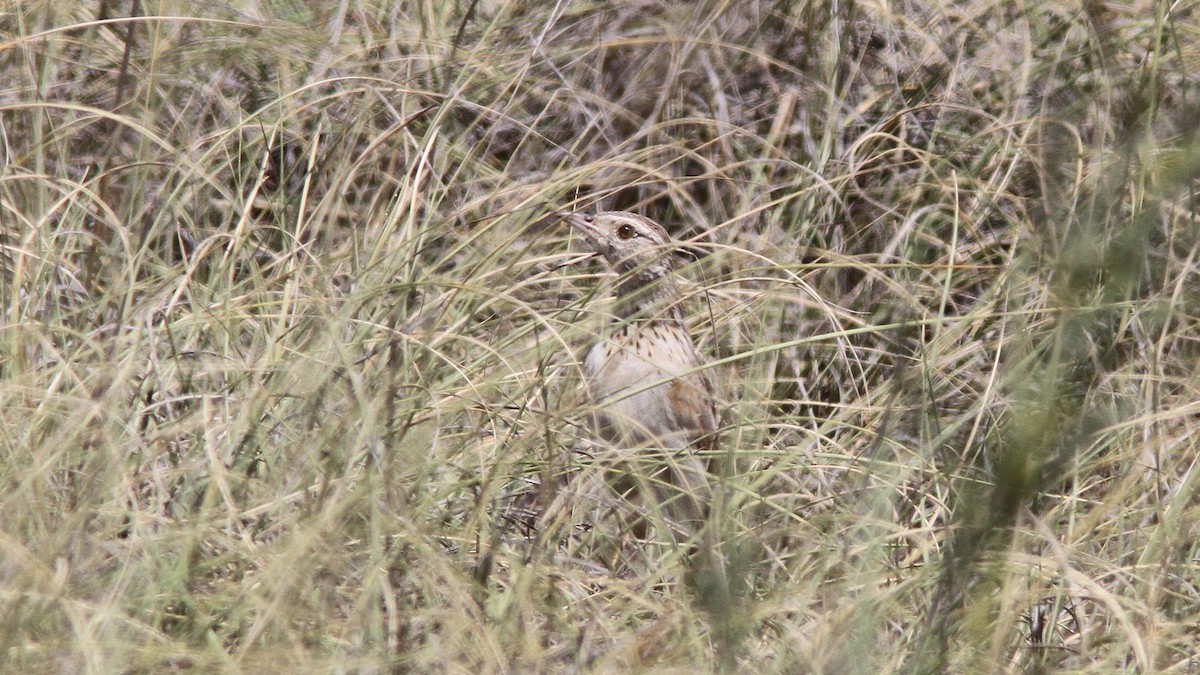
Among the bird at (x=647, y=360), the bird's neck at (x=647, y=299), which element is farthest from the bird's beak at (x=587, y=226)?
the bird's neck at (x=647, y=299)

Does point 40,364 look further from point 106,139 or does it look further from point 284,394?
point 106,139

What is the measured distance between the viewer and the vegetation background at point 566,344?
9.00ft

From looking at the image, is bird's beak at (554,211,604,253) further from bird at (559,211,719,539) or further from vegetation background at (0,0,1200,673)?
vegetation background at (0,0,1200,673)

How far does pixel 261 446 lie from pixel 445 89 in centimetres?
193

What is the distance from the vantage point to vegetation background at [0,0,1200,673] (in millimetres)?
2744

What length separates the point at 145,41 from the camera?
17.5 ft

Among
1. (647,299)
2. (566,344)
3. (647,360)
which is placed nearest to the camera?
(566,344)

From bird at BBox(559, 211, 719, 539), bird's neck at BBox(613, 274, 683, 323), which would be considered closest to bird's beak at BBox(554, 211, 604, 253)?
bird at BBox(559, 211, 719, 539)

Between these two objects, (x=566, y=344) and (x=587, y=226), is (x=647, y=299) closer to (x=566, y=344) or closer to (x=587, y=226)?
(x=587, y=226)

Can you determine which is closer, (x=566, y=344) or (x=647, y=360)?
(x=566, y=344)

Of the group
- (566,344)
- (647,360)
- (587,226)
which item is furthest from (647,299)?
(566,344)

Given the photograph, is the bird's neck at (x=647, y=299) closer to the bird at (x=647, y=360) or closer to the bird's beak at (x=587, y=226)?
the bird at (x=647, y=360)

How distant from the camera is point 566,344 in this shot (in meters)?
3.36

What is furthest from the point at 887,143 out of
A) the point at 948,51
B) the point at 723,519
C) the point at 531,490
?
the point at 723,519
